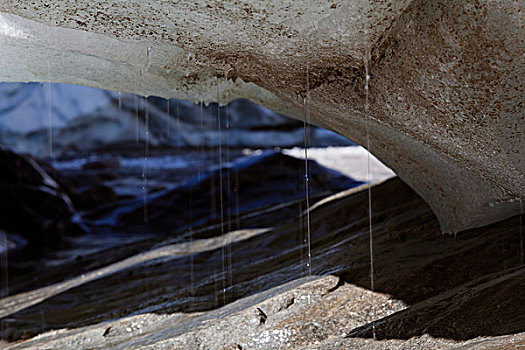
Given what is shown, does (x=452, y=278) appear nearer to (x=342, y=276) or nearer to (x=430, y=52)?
(x=342, y=276)

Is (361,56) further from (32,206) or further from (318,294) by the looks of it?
(32,206)

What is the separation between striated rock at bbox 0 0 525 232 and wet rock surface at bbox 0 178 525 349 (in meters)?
0.64

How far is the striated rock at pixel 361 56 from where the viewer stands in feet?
7.54

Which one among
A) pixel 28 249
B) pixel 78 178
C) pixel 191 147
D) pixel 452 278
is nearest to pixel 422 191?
pixel 452 278

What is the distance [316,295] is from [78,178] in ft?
40.8

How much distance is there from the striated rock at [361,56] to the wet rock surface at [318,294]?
2.09 ft

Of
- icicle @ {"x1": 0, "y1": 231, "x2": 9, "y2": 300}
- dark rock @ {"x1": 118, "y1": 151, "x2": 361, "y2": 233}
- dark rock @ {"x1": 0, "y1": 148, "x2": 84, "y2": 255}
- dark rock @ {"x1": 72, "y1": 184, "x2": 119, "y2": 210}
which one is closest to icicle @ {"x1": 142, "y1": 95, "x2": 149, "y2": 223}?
dark rock @ {"x1": 118, "y1": 151, "x2": 361, "y2": 233}

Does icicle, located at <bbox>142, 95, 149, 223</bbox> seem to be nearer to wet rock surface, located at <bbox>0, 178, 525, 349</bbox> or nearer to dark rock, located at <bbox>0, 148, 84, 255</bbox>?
dark rock, located at <bbox>0, 148, 84, 255</bbox>

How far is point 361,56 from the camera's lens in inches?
106

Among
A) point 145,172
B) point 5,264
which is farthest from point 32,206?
point 145,172

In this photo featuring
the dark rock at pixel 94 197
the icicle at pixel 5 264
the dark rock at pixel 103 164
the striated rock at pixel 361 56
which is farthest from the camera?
the dark rock at pixel 103 164

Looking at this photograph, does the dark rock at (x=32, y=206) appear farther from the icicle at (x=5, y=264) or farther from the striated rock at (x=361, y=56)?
the striated rock at (x=361, y=56)

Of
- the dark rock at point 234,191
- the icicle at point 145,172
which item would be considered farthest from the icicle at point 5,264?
the icicle at point 145,172

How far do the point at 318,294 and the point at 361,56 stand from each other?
5.24ft
